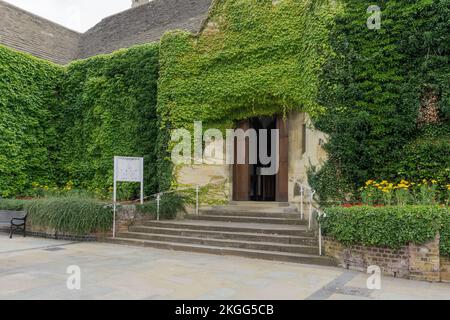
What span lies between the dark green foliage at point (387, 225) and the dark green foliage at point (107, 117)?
7.55 meters

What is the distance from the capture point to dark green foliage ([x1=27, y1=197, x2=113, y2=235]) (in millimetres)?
9984

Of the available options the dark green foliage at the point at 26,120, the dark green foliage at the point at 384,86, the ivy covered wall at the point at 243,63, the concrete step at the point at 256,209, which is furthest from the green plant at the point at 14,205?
the dark green foliage at the point at 384,86

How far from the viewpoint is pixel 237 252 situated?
809 cm

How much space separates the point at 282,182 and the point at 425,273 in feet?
19.6

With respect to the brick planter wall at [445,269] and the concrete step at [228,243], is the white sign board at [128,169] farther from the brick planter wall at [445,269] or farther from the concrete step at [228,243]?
the brick planter wall at [445,269]

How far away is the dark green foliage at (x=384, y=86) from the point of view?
8.86m

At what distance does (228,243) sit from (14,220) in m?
6.78

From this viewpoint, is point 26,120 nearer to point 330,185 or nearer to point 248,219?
point 248,219

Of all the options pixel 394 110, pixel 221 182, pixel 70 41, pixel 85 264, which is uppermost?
pixel 70 41

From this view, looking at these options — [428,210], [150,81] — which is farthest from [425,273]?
[150,81]

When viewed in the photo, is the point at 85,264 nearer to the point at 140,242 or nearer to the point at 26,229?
the point at 140,242

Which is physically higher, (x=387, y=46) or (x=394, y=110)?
(x=387, y=46)

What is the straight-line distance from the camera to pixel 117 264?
7086mm

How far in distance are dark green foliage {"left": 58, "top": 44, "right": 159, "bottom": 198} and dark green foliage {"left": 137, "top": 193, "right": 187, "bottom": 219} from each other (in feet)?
5.23
